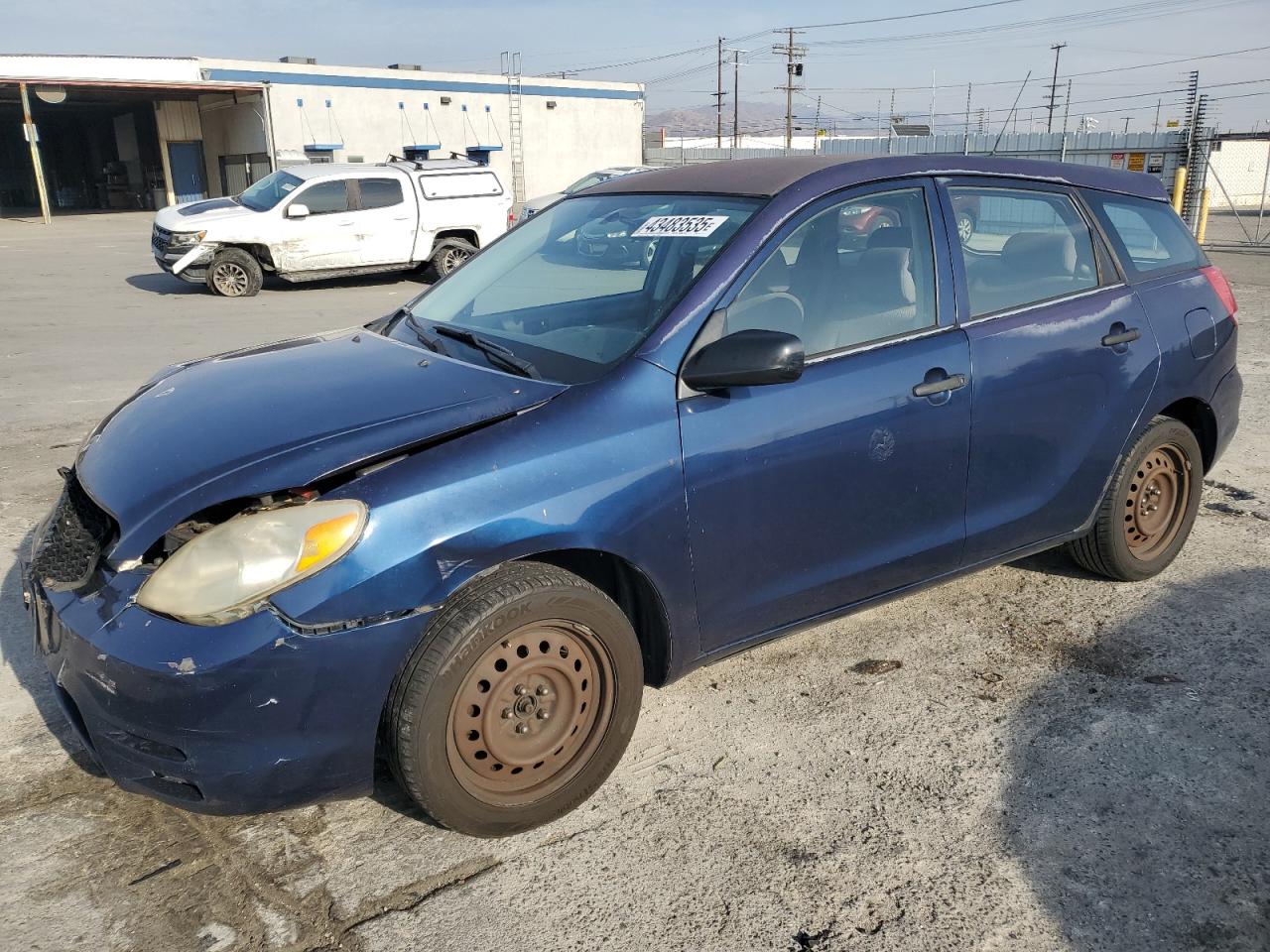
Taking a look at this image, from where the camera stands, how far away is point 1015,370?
11.9ft

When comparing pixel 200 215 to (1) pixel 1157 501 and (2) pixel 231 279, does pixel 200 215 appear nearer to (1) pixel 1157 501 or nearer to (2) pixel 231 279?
(2) pixel 231 279

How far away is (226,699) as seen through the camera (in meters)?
2.39

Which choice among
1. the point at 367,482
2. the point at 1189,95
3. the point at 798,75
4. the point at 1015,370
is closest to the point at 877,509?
the point at 1015,370

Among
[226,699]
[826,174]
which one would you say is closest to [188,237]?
[826,174]

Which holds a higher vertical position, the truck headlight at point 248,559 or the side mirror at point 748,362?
the side mirror at point 748,362

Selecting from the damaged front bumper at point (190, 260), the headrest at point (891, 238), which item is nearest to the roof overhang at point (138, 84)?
the damaged front bumper at point (190, 260)

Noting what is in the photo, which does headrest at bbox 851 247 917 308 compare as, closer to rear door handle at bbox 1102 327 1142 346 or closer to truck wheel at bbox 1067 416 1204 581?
rear door handle at bbox 1102 327 1142 346

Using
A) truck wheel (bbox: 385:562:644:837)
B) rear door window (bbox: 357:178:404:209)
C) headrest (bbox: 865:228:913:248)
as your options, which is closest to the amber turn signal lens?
truck wheel (bbox: 385:562:644:837)

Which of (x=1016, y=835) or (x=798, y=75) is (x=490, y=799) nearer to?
(x=1016, y=835)

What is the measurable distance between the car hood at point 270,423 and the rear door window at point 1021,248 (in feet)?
5.56

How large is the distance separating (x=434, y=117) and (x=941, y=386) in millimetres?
37404

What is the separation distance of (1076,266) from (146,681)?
3491 mm

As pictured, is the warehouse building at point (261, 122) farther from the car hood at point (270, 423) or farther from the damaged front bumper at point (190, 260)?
the car hood at point (270, 423)

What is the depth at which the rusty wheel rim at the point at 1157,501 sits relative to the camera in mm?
4297
